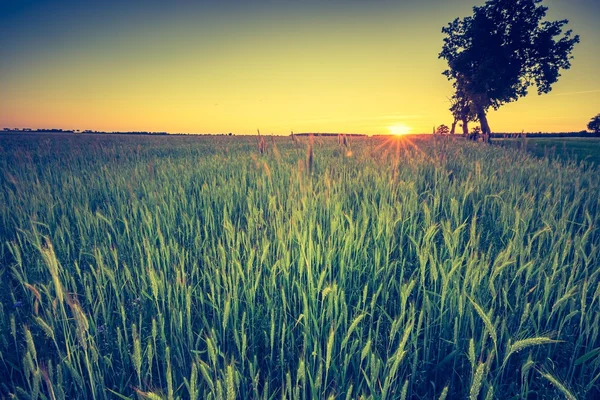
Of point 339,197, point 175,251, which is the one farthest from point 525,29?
point 175,251

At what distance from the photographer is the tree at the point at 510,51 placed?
2455 cm

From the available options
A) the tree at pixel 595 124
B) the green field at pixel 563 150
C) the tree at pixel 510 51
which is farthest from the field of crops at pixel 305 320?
the tree at pixel 595 124

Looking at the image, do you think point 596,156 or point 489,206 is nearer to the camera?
point 489,206

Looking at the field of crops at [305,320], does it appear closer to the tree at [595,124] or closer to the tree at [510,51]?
the tree at [510,51]

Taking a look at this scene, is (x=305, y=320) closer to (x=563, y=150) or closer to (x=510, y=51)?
(x=563, y=150)

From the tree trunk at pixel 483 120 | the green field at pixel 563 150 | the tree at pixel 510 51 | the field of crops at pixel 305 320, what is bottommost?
the field of crops at pixel 305 320

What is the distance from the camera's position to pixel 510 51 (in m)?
25.0

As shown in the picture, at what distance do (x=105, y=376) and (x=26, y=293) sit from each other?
81 centimetres

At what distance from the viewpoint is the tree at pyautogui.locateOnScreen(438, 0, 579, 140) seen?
966 inches

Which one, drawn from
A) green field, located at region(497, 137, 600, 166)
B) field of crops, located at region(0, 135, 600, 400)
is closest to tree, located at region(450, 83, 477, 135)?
green field, located at region(497, 137, 600, 166)

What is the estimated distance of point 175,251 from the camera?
67.8 inches

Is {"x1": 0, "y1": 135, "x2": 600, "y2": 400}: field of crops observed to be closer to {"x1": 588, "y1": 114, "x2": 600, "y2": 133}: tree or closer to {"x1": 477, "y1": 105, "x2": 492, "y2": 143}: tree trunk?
{"x1": 477, "y1": 105, "x2": 492, "y2": 143}: tree trunk

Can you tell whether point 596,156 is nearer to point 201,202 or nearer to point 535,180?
point 535,180

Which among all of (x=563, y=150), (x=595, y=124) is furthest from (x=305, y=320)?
(x=595, y=124)
